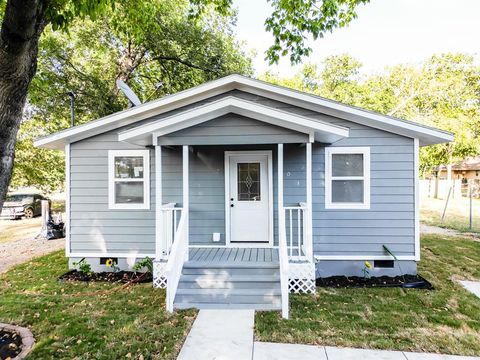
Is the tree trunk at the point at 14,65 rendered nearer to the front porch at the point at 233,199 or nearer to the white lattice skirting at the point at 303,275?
the front porch at the point at 233,199

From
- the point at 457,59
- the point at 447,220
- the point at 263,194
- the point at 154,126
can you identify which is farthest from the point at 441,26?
the point at 154,126

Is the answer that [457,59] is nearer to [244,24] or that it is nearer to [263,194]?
[244,24]

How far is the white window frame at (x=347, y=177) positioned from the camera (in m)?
5.75

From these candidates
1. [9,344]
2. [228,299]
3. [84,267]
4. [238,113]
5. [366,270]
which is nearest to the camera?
[9,344]

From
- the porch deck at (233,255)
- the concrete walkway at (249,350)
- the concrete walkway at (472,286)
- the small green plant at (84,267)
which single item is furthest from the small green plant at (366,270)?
→ the small green plant at (84,267)

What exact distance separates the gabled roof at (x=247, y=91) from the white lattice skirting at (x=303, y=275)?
9.77 feet

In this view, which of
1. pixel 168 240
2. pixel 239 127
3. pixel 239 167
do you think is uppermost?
pixel 239 127

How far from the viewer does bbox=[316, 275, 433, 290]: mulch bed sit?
5324 millimetres

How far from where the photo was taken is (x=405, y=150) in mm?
5691

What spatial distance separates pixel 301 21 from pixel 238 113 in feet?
7.91

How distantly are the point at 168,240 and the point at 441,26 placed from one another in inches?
742

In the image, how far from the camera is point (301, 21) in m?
5.64

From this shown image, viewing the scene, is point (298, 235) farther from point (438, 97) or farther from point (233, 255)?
point (438, 97)

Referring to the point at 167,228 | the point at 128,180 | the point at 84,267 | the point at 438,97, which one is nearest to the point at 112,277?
the point at 84,267
